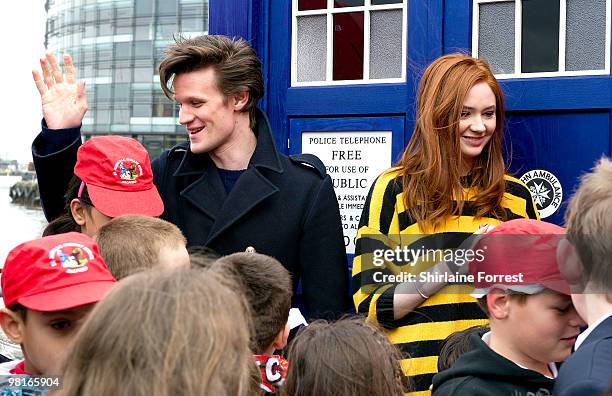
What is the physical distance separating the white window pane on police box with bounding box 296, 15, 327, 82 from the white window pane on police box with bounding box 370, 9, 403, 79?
225 millimetres

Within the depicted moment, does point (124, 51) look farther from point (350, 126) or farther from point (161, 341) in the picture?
point (161, 341)

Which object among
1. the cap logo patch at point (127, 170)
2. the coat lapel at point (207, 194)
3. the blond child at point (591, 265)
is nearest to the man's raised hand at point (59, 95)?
the cap logo patch at point (127, 170)

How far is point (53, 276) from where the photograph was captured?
1907 millimetres

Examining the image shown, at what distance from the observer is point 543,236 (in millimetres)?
1987

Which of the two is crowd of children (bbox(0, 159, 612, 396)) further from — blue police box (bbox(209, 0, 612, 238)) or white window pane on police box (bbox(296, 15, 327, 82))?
white window pane on police box (bbox(296, 15, 327, 82))

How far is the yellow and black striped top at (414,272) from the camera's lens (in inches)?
103

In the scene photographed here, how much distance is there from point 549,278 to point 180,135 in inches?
1343

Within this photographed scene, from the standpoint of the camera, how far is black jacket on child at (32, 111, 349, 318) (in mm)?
2949

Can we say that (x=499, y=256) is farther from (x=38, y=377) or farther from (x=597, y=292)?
(x=38, y=377)

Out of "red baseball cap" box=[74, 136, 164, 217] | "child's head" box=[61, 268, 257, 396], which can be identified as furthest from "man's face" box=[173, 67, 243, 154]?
"child's head" box=[61, 268, 257, 396]

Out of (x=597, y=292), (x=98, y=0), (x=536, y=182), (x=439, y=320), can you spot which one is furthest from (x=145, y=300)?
(x=98, y=0)

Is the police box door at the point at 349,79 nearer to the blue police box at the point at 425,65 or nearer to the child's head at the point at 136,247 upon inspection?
the blue police box at the point at 425,65

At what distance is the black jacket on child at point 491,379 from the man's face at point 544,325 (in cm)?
5

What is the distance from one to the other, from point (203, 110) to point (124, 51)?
35341 mm
